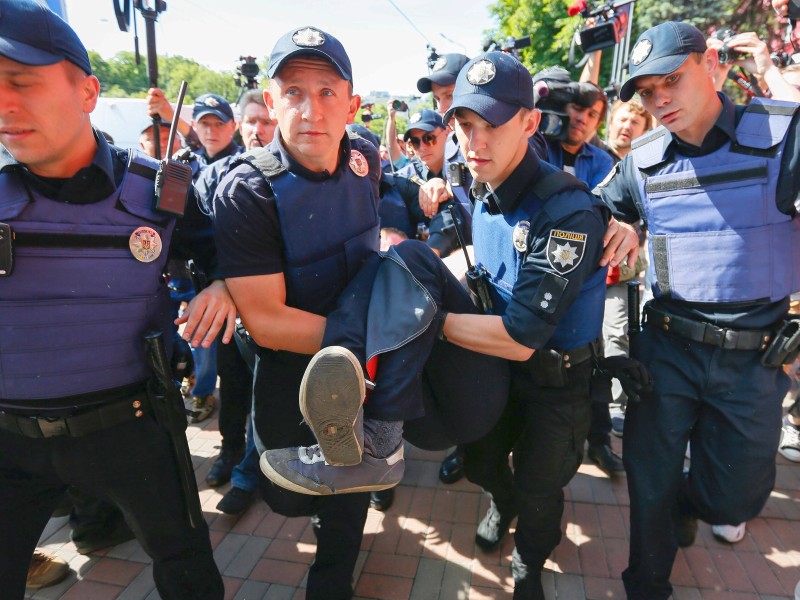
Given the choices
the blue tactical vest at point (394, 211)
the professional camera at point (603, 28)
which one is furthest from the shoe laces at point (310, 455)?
the professional camera at point (603, 28)

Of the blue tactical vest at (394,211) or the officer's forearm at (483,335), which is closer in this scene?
the officer's forearm at (483,335)

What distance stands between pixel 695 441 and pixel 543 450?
689 mm

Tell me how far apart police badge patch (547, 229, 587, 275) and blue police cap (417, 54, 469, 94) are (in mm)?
2270

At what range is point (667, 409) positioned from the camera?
1998 millimetres

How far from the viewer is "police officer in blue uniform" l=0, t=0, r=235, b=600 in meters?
1.42

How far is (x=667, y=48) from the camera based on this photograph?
1.89m

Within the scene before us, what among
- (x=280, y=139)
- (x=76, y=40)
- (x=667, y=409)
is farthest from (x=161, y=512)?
(x=667, y=409)

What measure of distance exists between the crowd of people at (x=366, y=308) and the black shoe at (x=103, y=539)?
155mm

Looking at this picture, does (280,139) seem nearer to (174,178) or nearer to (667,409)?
(174,178)

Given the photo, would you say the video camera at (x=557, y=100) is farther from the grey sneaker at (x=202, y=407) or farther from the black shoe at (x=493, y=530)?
the grey sneaker at (x=202, y=407)

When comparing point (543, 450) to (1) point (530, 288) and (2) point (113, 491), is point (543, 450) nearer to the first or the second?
(1) point (530, 288)

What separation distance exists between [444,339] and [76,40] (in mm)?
1513

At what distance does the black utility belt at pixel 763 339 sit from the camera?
6.05 ft

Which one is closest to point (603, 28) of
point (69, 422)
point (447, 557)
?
point (447, 557)
